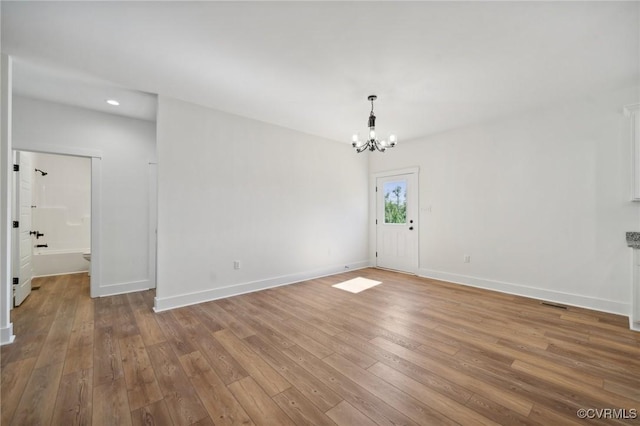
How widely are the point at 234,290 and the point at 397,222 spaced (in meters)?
3.70

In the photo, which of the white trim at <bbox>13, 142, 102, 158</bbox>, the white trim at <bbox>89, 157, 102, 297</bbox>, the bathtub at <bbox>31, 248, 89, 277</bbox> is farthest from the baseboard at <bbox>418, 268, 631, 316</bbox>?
the bathtub at <bbox>31, 248, 89, 277</bbox>

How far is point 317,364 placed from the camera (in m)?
2.13

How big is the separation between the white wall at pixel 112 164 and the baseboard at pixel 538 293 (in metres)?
5.38

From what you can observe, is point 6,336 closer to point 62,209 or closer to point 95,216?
point 95,216

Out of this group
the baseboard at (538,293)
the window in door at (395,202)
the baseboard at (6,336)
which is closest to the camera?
the baseboard at (6,336)

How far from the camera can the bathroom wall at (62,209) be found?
17.7ft

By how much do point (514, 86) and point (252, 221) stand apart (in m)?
4.10

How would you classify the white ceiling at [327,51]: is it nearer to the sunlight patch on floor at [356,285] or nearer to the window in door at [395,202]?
the window in door at [395,202]

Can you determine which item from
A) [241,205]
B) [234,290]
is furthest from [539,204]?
[234,290]

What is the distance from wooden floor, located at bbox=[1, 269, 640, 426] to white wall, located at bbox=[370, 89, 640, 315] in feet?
1.80

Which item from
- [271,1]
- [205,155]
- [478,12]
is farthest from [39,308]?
[478,12]

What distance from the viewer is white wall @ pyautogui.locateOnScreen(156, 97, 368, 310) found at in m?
3.50

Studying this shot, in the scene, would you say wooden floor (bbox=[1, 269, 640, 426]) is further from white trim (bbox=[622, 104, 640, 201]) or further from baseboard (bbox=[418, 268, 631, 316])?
white trim (bbox=[622, 104, 640, 201])

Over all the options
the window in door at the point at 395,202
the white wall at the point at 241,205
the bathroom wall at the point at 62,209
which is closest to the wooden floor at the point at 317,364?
the white wall at the point at 241,205
